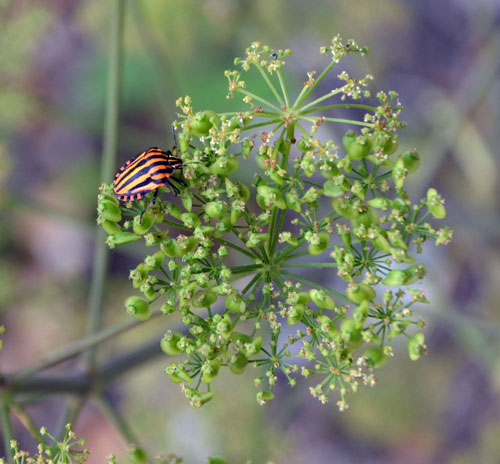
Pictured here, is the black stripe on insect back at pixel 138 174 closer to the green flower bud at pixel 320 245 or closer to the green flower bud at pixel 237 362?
the green flower bud at pixel 320 245

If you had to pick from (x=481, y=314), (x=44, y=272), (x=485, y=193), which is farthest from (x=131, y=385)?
(x=485, y=193)

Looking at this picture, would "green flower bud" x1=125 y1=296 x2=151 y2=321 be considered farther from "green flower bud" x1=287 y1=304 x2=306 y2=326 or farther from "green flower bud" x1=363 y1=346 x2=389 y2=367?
"green flower bud" x1=363 y1=346 x2=389 y2=367

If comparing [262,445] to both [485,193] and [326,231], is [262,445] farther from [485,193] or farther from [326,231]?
[485,193]

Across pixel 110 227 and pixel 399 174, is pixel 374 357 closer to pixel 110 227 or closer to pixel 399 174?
pixel 399 174

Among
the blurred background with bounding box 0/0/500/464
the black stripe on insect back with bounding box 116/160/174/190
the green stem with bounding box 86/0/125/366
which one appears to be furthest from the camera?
the blurred background with bounding box 0/0/500/464

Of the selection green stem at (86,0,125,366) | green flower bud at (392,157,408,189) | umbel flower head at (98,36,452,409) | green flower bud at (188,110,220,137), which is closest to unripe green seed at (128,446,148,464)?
umbel flower head at (98,36,452,409)

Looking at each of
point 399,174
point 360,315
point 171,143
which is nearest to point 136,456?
point 360,315
